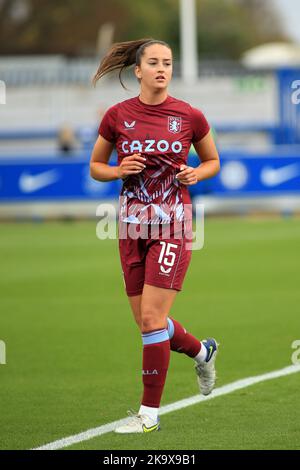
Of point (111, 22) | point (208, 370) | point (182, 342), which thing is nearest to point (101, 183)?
point (208, 370)

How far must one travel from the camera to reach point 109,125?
25.4ft

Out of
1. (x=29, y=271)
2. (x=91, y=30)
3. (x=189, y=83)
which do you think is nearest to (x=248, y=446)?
(x=29, y=271)

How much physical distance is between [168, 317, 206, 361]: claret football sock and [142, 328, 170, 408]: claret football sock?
0.40 meters

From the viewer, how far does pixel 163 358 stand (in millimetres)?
7598

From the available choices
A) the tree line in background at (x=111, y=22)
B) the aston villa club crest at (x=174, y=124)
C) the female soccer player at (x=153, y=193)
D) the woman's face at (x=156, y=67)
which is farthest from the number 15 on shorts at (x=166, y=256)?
the tree line in background at (x=111, y=22)

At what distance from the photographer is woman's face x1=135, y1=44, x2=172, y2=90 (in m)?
7.58

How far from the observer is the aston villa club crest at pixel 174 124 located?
7.64 meters

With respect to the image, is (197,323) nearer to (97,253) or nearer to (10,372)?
(10,372)

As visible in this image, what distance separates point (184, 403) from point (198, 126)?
6.40 ft

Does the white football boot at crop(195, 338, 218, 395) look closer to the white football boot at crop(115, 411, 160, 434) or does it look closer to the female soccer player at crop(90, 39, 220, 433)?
the female soccer player at crop(90, 39, 220, 433)

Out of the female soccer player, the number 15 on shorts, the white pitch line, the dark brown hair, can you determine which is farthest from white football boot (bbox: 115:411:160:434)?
the dark brown hair

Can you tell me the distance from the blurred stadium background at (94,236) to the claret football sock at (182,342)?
0.62 metres

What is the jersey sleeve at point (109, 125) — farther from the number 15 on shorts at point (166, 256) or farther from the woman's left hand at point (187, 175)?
the number 15 on shorts at point (166, 256)

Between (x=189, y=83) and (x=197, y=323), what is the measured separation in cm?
2445
